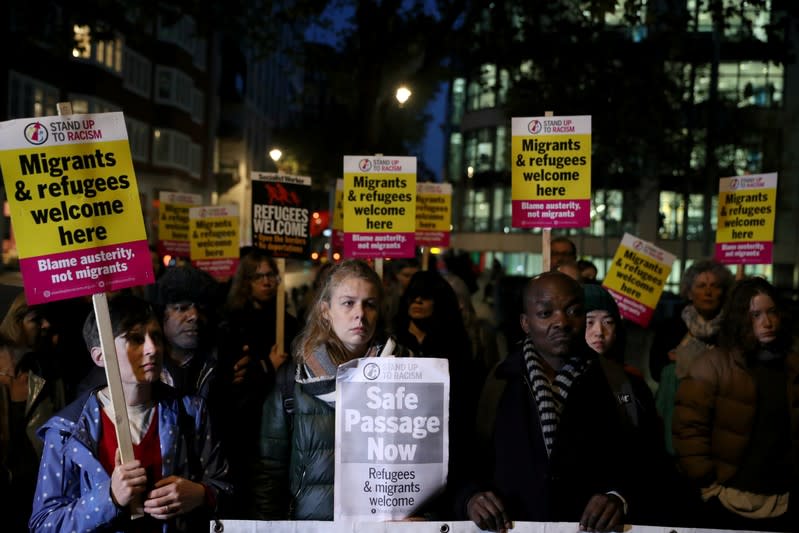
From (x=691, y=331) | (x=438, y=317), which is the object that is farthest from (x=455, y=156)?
(x=691, y=331)

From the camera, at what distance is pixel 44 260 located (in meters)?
3.63

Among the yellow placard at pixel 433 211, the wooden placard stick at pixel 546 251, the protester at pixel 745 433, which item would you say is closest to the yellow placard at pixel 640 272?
the wooden placard stick at pixel 546 251

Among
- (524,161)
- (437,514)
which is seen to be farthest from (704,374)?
(524,161)

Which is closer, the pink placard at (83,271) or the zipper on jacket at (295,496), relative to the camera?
the pink placard at (83,271)

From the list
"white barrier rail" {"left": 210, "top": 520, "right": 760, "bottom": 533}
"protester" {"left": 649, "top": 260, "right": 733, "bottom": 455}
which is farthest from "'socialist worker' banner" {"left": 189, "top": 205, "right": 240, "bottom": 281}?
"white barrier rail" {"left": 210, "top": 520, "right": 760, "bottom": 533}

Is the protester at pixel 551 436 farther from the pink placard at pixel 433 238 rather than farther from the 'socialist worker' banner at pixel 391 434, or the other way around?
the pink placard at pixel 433 238

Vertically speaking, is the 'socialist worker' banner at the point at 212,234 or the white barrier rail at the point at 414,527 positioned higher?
the 'socialist worker' banner at the point at 212,234

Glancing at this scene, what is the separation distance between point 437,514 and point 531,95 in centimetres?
1704

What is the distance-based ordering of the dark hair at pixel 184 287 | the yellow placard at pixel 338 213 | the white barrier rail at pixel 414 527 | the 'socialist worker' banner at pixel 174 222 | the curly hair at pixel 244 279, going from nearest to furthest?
the white barrier rail at pixel 414 527 < the dark hair at pixel 184 287 < the curly hair at pixel 244 279 < the yellow placard at pixel 338 213 < the 'socialist worker' banner at pixel 174 222

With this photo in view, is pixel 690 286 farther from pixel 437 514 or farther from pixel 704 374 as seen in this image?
pixel 437 514

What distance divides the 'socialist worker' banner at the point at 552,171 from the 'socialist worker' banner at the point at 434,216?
19.3 ft

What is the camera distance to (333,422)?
12.6ft

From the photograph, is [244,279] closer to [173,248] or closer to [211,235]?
[211,235]

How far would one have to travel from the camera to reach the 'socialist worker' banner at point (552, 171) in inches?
251
